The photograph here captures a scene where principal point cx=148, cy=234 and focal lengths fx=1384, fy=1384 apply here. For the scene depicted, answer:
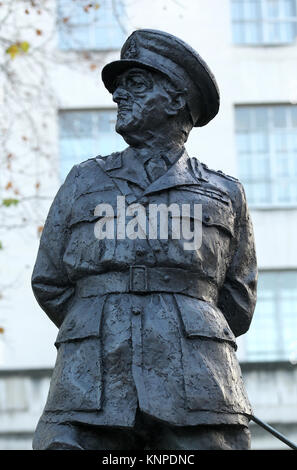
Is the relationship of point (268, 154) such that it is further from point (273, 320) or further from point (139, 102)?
point (139, 102)

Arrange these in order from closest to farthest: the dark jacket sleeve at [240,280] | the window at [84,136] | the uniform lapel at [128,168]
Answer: the uniform lapel at [128,168]
the dark jacket sleeve at [240,280]
the window at [84,136]

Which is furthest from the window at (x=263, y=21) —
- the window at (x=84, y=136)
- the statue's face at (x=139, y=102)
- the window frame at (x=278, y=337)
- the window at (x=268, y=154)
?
the statue's face at (x=139, y=102)

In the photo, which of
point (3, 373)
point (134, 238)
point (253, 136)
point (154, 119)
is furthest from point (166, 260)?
point (253, 136)

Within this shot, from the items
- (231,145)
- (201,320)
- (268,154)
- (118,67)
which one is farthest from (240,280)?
(268,154)

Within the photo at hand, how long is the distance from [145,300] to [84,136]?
635 inches

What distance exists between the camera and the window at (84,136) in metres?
21.6

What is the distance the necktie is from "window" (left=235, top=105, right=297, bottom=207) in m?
16.5

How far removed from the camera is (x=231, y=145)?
2261 centimetres

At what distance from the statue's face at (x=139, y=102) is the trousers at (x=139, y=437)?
4.48 ft

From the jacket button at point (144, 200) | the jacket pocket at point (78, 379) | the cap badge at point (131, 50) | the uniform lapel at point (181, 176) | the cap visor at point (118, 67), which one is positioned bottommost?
the jacket pocket at point (78, 379)

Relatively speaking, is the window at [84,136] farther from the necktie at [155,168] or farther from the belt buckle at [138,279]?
the belt buckle at [138,279]

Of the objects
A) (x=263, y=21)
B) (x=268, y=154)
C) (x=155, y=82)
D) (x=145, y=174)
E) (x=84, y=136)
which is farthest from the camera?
(x=263, y=21)

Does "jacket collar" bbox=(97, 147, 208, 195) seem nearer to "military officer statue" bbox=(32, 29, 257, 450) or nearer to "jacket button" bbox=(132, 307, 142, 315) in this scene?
"military officer statue" bbox=(32, 29, 257, 450)
